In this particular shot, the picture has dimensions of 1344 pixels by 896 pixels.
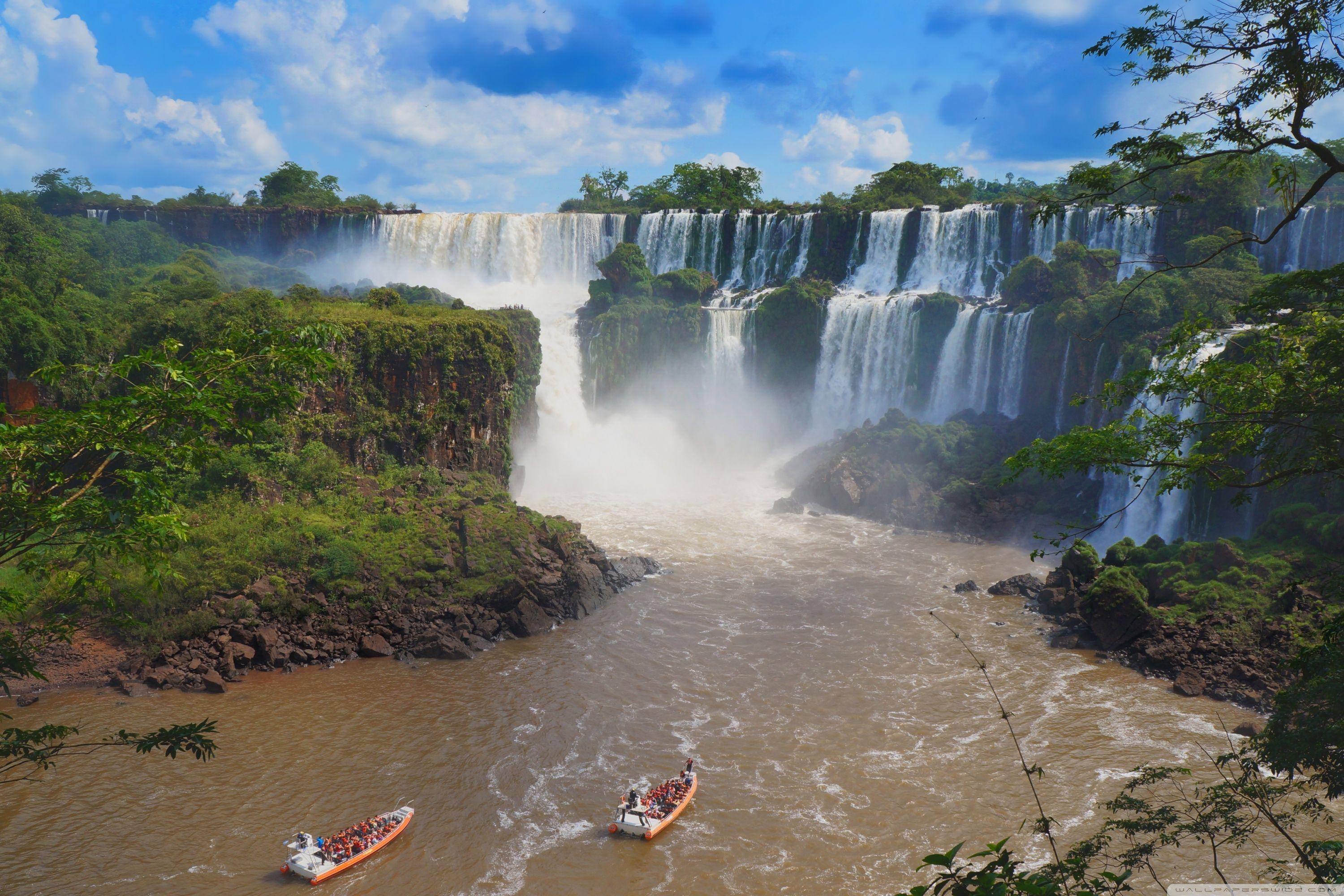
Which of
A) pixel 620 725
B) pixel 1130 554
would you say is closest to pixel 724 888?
pixel 620 725

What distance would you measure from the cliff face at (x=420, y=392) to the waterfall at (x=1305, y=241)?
105 feet

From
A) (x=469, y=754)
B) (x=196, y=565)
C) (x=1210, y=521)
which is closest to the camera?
(x=469, y=754)

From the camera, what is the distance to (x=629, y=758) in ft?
51.7

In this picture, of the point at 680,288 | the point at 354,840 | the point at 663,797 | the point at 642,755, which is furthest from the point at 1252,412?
the point at 680,288

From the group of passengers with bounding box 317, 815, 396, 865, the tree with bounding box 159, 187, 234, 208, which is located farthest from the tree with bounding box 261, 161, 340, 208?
the group of passengers with bounding box 317, 815, 396, 865

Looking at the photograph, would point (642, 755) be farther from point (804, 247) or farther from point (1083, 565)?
point (804, 247)

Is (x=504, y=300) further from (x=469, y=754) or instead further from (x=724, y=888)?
(x=724, y=888)

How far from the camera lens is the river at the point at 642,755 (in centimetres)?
1263

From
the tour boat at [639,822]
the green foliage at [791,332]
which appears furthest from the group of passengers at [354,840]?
the green foliage at [791,332]

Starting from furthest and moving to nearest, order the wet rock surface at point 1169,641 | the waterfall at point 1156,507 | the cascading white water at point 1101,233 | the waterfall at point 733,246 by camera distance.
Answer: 1. the waterfall at point 733,246
2. the cascading white water at point 1101,233
3. the waterfall at point 1156,507
4. the wet rock surface at point 1169,641

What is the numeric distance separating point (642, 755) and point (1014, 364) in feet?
90.1

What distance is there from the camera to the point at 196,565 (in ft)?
64.3

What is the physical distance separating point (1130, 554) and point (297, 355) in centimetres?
2262

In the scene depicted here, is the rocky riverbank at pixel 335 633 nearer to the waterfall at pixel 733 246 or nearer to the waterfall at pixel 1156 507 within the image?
the waterfall at pixel 1156 507
